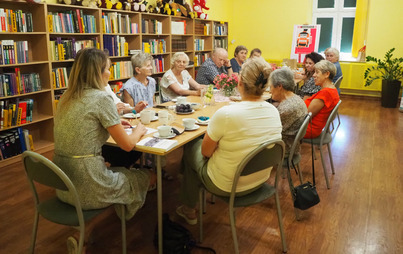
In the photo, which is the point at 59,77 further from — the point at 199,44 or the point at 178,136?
the point at 199,44

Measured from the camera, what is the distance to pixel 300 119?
2.63 metres

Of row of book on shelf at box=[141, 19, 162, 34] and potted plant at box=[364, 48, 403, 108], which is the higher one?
row of book on shelf at box=[141, 19, 162, 34]

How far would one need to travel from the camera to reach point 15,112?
3717 mm

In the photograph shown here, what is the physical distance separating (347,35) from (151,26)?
4806mm

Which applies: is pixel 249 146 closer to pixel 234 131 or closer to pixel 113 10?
pixel 234 131

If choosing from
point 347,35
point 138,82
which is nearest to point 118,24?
point 138,82

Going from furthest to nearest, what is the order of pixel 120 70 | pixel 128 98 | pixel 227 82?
pixel 120 70 < pixel 227 82 < pixel 128 98

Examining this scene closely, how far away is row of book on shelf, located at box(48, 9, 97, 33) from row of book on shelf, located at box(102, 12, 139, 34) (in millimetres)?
201

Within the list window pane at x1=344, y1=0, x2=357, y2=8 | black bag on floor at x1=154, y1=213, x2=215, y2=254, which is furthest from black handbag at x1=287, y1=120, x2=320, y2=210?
window pane at x1=344, y1=0, x2=357, y2=8

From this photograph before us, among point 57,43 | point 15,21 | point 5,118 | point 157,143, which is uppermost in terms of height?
point 15,21

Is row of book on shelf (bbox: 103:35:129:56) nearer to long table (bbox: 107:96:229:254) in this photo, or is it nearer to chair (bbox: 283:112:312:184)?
long table (bbox: 107:96:229:254)

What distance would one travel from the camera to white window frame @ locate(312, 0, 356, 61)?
303 inches

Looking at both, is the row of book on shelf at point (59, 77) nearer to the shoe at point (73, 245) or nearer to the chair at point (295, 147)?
the shoe at point (73, 245)

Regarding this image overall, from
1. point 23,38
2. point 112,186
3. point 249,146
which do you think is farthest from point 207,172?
point 23,38
